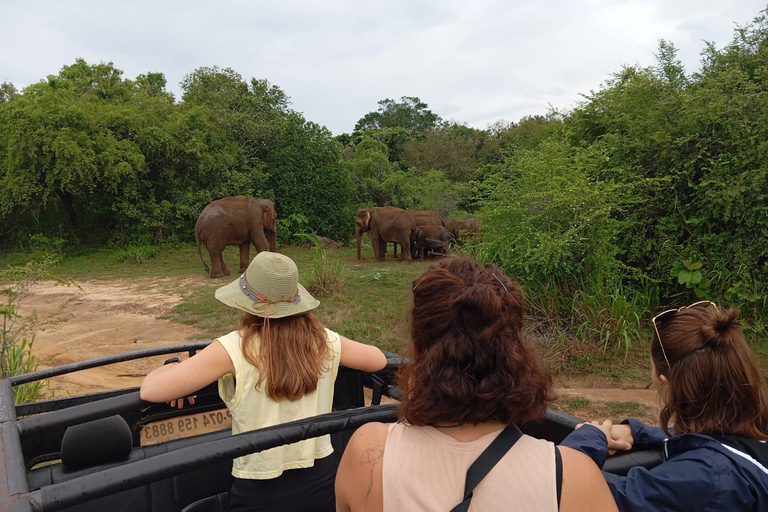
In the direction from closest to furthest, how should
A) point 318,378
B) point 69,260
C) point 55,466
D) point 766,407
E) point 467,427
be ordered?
point 467,427 < point 766,407 < point 55,466 < point 318,378 < point 69,260

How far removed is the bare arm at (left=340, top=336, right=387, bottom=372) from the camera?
2.13 meters

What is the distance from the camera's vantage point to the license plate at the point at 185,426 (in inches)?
94.7

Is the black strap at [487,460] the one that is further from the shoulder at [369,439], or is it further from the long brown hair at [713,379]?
the long brown hair at [713,379]

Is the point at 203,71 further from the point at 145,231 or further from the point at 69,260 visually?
the point at 69,260

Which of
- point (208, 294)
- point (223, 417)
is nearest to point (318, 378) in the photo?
point (223, 417)

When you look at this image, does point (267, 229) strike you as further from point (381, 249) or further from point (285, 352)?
point (285, 352)

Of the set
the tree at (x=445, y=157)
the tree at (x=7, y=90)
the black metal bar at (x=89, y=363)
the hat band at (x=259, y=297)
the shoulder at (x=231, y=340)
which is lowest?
the black metal bar at (x=89, y=363)

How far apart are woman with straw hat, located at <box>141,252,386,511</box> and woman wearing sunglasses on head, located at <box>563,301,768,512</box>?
952 mm

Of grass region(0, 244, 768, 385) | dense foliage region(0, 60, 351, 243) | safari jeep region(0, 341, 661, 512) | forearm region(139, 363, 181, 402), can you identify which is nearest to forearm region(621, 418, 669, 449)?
safari jeep region(0, 341, 661, 512)

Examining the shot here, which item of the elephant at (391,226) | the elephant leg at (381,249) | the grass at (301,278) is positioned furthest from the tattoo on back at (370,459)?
the elephant leg at (381,249)

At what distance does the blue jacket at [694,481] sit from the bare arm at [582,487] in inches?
6.2

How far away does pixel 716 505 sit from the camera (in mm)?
1293

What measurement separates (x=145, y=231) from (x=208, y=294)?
755 centimetres

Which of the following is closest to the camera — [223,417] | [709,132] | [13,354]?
[223,417]
